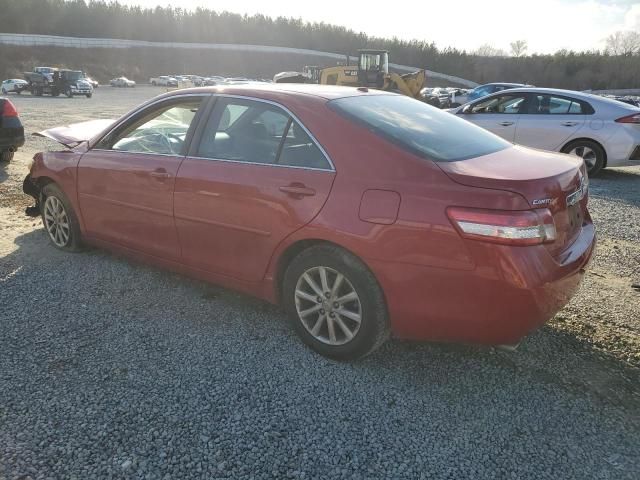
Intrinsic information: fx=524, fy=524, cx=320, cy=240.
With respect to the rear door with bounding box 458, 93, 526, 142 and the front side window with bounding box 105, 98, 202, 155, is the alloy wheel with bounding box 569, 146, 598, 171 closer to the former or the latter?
the rear door with bounding box 458, 93, 526, 142

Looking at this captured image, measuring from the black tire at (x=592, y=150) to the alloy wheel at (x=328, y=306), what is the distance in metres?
7.51

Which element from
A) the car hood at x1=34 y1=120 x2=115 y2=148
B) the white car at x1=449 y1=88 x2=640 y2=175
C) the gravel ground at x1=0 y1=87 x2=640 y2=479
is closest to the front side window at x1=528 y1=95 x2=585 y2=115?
the white car at x1=449 y1=88 x2=640 y2=175

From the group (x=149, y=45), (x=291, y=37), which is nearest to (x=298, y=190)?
(x=149, y=45)

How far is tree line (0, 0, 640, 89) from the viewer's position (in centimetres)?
7750

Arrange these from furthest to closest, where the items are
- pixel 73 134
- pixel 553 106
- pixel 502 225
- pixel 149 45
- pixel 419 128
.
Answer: pixel 149 45
pixel 553 106
pixel 73 134
pixel 419 128
pixel 502 225

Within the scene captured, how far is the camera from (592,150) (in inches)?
355

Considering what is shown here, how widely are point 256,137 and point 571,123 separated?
745cm

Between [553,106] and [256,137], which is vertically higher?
[553,106]

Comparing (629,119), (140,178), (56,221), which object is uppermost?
(629,119)

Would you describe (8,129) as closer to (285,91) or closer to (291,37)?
(285,91)

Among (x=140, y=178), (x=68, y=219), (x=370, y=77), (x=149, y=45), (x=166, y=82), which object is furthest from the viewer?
(x=149, y=45)

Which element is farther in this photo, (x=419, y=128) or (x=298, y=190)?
(x=419, y=128)

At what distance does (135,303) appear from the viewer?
390cm

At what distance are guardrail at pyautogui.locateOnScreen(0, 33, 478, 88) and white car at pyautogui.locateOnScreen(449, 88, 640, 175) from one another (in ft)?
246
